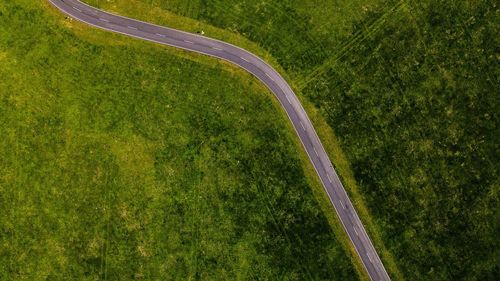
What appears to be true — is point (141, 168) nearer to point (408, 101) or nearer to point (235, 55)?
point (235, 55)

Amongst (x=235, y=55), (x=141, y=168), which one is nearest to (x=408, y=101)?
(x=235, y=55)

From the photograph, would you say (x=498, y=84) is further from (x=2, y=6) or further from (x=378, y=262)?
(x=2, y=6)

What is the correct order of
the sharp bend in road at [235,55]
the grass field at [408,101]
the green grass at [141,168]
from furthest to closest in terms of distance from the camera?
1. the sharp bend in road at [235,55]
2. the green grass at [141,168]
3. the grass field at [408,101]

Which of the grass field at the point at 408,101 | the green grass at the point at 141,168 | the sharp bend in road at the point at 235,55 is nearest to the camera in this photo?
the grass field at the point at 408,101

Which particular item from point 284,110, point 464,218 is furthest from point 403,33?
point 464,218

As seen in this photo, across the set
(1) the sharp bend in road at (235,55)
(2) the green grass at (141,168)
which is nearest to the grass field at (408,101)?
(1) the sharp bend in road at (235,55)

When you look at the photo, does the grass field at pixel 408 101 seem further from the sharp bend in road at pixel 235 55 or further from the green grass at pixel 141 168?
the green grass at pixel 141 168

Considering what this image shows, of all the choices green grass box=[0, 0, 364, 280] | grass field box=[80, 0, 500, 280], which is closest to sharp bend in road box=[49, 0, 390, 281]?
green grass box=[0, 0, 364, 280]

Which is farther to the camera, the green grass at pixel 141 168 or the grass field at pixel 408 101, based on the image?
the green grass at pixel 141 168
